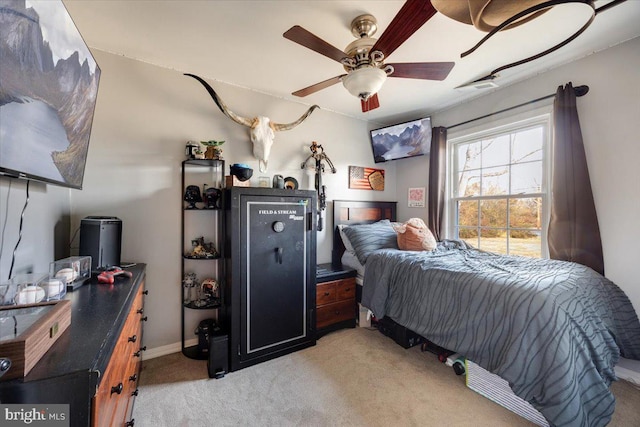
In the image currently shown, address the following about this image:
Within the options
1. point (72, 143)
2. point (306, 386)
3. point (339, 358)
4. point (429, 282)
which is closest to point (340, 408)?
point (306, 386)

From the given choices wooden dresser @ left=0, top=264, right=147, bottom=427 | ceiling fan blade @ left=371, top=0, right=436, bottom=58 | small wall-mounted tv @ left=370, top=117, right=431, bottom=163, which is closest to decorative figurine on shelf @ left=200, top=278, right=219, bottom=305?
wooden dresser @ left=0, top=264, right=147, bottom=427

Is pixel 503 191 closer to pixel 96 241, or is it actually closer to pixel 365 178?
pixel 365 178

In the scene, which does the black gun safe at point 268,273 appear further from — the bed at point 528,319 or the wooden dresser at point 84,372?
the wooden dresser at point 84,372

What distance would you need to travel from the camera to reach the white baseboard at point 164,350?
2.30m

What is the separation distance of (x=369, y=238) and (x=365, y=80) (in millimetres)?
1706

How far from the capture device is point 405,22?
4.30ft

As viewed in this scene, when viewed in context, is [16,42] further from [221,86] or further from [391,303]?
[391,303]

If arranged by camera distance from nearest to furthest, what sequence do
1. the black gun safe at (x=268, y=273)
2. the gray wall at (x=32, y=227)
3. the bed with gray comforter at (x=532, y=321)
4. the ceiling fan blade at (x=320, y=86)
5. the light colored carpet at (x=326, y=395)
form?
the gray wall at (x=32, y=227) < the bed with gray comforter at (x=532, y=321) < the light colored carpet at (x=326, y=395) < the ceiling fan blade at (x=320, y=86) < the black gun safe at (x=268, y=273)

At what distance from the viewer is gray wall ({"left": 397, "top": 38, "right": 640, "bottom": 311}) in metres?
2.00

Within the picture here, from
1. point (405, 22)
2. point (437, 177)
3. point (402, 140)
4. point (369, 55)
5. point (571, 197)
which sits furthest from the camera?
point (402, 140)

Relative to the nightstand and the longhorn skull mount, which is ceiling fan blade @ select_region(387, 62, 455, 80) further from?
the nightstand

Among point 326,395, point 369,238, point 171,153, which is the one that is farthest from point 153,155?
point 326,395

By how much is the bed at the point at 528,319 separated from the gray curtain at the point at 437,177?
80cm

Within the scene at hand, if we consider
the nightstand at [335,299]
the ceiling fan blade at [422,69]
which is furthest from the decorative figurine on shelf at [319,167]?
the ceiling fan blade at [422,69]
